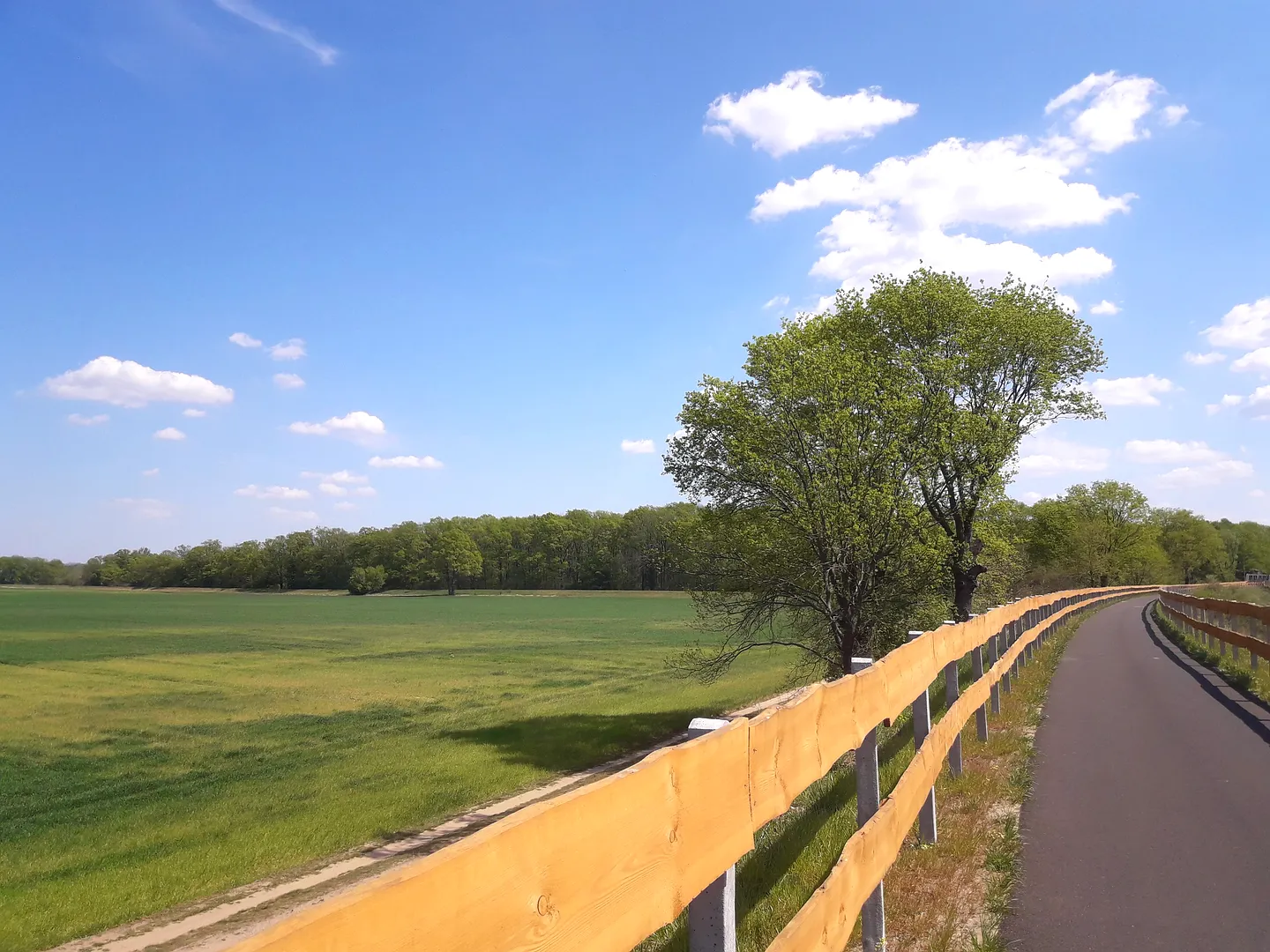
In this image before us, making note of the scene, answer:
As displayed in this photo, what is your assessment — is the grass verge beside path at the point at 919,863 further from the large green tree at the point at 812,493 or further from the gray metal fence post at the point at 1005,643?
the large green tree at the point at 812,493

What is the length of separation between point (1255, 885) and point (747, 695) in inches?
992

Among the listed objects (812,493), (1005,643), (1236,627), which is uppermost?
(812,493)

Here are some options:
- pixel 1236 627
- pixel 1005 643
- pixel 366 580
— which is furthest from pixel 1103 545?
pixel 366 580

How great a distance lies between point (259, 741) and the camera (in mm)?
23781

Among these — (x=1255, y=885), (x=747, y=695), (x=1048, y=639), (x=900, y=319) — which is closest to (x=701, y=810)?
(x=1255, y=885)

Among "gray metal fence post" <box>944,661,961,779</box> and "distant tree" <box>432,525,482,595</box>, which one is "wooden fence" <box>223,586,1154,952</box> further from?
"distant tree" <box>432,525,482,595</box>

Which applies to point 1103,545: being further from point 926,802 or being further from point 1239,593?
point 926,802

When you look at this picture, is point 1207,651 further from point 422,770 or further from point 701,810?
point 701,810

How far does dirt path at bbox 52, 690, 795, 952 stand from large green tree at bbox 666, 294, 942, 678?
7.70 meters

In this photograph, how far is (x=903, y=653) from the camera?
205 inches

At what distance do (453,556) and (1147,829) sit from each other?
490 ft

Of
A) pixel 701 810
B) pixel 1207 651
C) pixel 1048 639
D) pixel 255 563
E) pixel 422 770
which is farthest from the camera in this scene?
pixel 255 563

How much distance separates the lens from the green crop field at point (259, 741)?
13352mm

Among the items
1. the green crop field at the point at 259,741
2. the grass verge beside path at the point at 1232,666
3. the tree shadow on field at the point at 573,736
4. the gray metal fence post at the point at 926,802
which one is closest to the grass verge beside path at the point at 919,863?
the gray metal fence post at the point at 926,802
